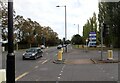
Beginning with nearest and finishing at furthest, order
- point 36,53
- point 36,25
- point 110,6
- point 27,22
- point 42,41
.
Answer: point 36,53 → point 110,6 → point 27,22 → point 36,25 → point 42,41

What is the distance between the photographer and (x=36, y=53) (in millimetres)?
41281

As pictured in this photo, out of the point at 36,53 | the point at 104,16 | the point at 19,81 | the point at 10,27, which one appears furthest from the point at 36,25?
the point at 10,27

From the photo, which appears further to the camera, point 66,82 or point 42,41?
point 42,41

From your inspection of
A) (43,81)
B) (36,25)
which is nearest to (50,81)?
(43,81)

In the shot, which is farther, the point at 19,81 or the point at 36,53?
the point at 36,53

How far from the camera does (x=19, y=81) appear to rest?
55.3ft

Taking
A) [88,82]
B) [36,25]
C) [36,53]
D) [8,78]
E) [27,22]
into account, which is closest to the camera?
[8,78]

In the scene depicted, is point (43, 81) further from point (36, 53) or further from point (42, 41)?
point (42, 41)

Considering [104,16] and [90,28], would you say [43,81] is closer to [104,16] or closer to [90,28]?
[104,16]

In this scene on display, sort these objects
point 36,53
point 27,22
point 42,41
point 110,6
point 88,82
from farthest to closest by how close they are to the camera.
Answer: point 42,41 < point 27,22 < point 110,6 < point 36,53 < point 88,82

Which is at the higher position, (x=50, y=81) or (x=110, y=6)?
(x=110, y=6)

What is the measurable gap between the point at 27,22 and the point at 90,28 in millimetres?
19590

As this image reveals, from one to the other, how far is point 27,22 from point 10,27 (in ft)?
285

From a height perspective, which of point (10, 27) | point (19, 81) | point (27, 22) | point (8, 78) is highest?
point (27, 22)
